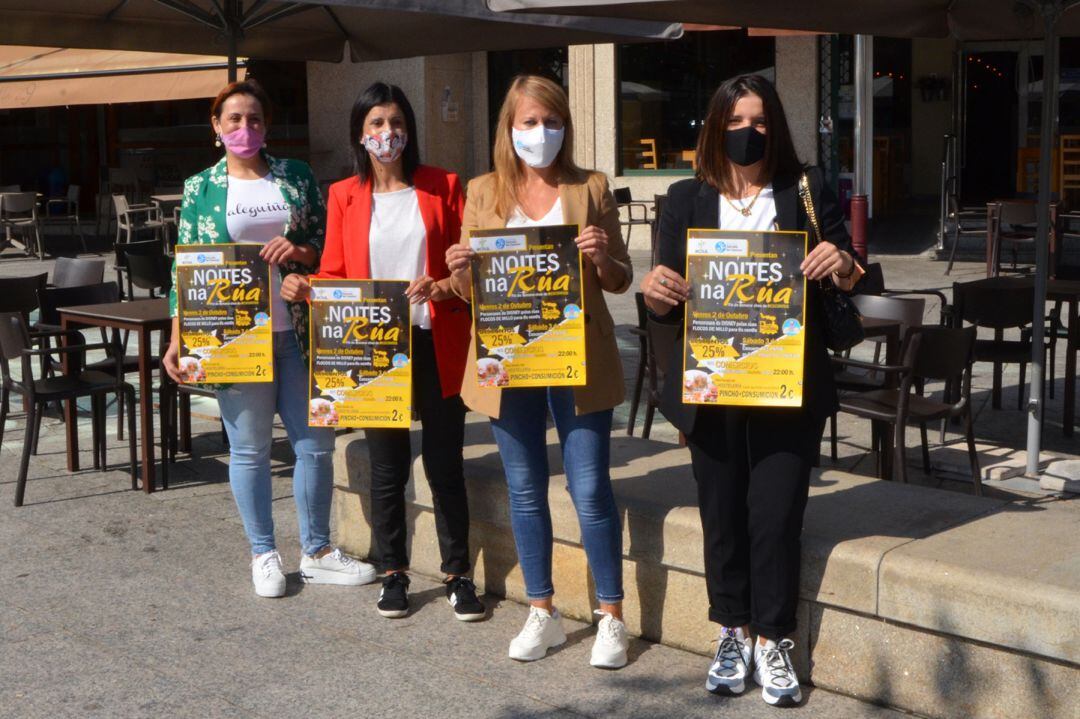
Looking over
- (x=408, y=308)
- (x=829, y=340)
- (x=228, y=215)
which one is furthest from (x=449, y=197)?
(x=829, y=340)

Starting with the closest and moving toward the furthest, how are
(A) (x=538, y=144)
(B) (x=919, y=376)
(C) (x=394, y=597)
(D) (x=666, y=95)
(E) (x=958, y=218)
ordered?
1. (A) (x=538, y=144)
2. (C) (x=394, y=597)
3. (B) (x=919, y=376)
4. (E) (x=958, y=218)
5. (D) (x=666, y=95)

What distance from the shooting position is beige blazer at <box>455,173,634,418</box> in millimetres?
4219

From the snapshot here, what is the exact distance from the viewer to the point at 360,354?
15.6ft

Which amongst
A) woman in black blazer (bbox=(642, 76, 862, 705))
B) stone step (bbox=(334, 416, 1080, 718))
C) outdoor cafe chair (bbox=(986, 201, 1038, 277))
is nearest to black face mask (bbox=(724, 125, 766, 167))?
woman in black blazer (bbox=(642, 76, 862, 705))

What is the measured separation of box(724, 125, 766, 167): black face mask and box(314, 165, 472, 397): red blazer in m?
1.26

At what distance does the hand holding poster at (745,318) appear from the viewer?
3.85 m

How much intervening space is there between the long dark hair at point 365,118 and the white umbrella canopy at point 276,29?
7.24 feet

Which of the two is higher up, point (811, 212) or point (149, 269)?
point (811, 212)

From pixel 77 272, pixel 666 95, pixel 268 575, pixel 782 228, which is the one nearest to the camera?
pixel 782 228

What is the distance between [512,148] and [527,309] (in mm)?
519

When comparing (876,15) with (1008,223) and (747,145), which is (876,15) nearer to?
(747,145)

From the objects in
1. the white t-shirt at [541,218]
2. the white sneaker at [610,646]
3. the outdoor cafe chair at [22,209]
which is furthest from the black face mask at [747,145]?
the outdoor cafe chair at [22,209]

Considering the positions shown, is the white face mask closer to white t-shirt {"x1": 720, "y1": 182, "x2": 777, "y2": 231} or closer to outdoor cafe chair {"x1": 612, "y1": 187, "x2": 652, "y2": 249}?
white t-shirt {"x1": 720, "y1": 182, "x2": 777, "y2": 231}

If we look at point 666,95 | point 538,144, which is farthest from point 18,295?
point 666,95
